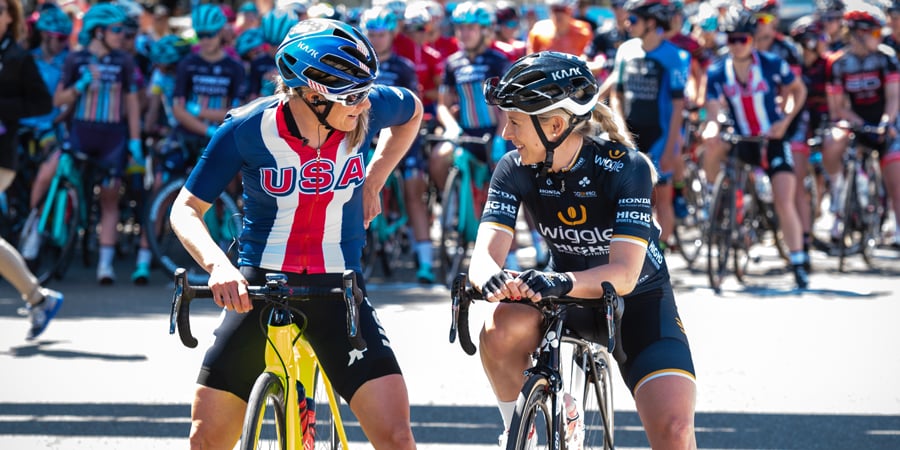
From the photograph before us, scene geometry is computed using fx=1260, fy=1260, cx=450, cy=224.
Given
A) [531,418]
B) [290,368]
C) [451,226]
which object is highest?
[290,368]

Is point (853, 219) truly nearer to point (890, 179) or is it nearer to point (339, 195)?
point (890, 179)

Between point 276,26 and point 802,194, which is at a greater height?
point 276,26

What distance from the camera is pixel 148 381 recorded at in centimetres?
732

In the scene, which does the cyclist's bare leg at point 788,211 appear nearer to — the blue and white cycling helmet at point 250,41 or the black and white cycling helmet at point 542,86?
the blue and white cycling helmet at point 250,41

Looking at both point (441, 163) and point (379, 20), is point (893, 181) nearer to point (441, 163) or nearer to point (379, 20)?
point (441, 163)

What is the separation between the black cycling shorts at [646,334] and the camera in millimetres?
4258

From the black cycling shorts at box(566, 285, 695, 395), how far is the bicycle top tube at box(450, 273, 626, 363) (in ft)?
0.69

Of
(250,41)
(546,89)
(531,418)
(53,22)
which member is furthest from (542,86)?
(53,22)

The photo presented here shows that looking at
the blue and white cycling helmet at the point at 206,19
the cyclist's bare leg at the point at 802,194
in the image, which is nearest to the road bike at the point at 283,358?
the blue and white cycling helmet at the point at 206,19

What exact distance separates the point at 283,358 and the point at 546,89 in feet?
4.11

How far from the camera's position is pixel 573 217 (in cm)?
453

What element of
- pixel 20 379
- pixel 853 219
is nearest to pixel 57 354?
pixel 20 379

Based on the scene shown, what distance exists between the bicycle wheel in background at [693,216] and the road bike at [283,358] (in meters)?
7.60

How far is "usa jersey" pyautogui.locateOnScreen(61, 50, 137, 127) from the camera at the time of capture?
11.1m
